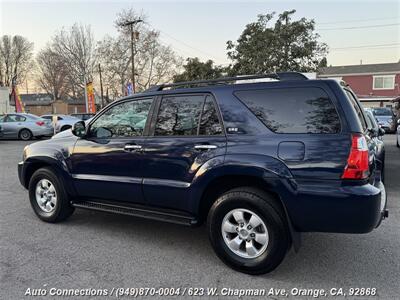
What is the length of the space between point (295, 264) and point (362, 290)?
0.67 meters

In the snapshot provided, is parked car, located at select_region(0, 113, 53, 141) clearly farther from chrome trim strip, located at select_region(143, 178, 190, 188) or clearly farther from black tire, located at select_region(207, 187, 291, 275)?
black tire, located at select_region(207, 187, 291, 275)

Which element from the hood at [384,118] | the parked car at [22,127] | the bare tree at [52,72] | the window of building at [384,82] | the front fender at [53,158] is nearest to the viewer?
the front fender at [53,158]

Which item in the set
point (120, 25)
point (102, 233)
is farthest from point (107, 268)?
point (120, 25)

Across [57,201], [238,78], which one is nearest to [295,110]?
[238,78]

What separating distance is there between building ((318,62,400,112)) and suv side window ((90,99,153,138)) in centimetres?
3699

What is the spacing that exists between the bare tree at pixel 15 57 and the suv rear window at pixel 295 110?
6737 centimetres

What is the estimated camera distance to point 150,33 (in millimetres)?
41344

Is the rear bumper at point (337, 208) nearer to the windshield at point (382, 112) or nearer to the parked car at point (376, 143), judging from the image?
the parked car at point (376, 143)

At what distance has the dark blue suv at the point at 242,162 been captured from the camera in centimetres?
301

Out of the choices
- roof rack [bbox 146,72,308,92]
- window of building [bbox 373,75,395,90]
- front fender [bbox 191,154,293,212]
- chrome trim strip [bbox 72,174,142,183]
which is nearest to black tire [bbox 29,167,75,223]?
chrome trim strip [bbox 72,174,142,183]

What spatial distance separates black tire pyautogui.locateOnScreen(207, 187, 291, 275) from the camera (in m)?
3.18

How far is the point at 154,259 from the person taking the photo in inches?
145

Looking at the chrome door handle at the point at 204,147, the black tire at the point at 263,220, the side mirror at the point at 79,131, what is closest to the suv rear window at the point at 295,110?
the chrome door handle at the point at 204,147

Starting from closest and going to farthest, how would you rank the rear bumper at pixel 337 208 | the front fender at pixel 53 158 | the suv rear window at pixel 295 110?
the rear bumper at pixel 337 208
the suv rear window at pixel 295 110
the front fender at pixel 53 158
